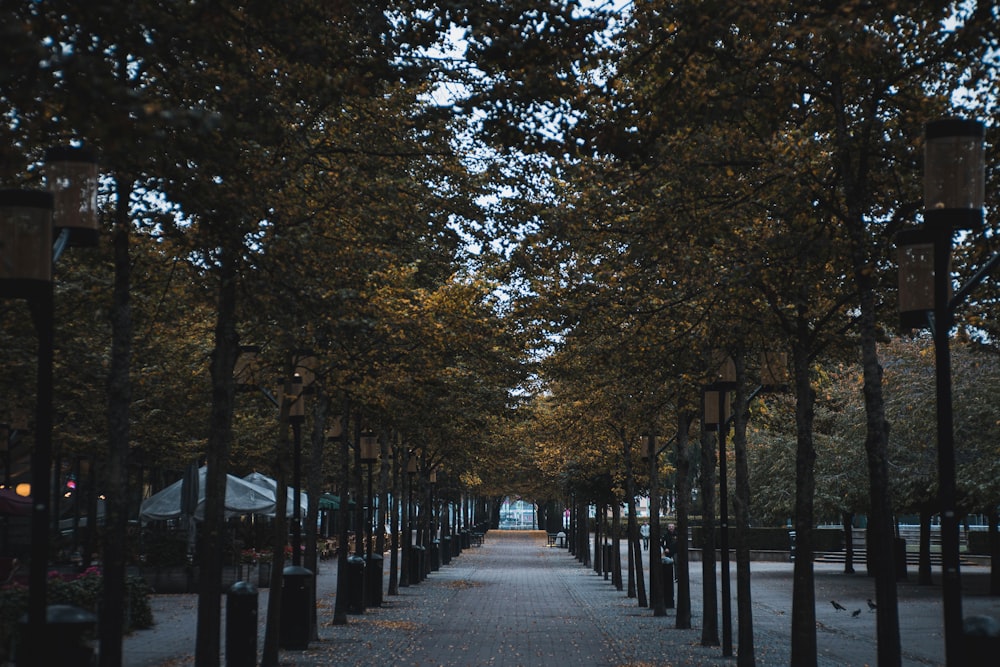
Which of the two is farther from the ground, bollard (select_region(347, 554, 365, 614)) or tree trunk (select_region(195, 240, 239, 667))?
tree trunk (select_region(195, 240, 239, 667))

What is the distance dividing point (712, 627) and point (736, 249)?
907 centimetres

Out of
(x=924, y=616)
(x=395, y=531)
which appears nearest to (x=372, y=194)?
(x=924, y=616)

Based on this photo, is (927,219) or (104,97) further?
(927,219)

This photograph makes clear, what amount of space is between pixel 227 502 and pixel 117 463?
21.4m

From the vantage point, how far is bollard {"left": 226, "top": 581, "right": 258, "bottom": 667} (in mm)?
14094

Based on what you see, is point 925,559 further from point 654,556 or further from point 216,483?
point 216,483

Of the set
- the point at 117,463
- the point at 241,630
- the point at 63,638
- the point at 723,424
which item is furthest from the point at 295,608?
the point at 63,638

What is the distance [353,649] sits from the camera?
19.1m

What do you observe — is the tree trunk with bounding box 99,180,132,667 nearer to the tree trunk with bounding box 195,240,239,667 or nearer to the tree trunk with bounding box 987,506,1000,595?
the tree trunk with bounding box 195,240,239,667

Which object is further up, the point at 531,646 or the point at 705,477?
the point at 705,477

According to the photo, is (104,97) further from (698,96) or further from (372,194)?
(372,194)

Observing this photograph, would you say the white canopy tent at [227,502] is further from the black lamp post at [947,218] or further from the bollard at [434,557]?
the black lamp post at [947,218]

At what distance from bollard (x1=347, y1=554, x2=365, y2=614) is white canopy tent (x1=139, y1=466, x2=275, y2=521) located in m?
5.77

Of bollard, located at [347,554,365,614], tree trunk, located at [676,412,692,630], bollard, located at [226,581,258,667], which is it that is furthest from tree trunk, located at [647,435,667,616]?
bollard, located at [226,581,258,667]
